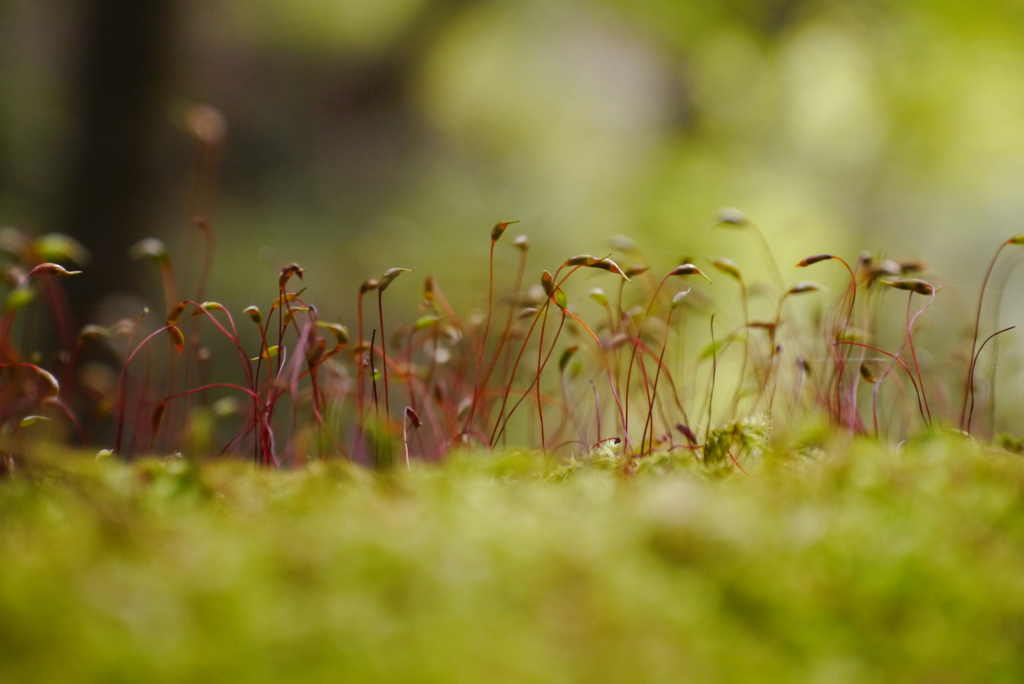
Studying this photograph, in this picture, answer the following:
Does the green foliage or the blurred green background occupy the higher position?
the blurred green background

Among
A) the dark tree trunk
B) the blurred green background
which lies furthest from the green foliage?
the blurred green background

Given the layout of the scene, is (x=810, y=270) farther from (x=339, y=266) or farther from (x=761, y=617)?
(x=761, y=617)

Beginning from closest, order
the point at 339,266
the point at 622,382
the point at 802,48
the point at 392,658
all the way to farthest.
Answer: the point at 392,658, the point at 622,382, the point at 339,266, the point at 802,48

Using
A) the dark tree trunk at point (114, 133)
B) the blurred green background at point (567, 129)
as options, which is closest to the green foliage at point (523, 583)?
the dark tree trunk at point (114, 133)

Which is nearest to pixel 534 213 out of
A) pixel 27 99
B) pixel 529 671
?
pixel 27 99

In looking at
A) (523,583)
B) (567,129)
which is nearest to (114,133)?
(523,583)

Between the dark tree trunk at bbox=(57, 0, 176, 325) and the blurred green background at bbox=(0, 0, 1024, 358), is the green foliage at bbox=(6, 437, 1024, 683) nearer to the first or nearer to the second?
the dark tree trunk at bbox=(57, 0, 176, 325)

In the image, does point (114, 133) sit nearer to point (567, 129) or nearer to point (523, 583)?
point (523, 583)

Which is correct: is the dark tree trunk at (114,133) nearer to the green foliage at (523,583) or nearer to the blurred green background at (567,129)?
the blurred green background at (567,129)

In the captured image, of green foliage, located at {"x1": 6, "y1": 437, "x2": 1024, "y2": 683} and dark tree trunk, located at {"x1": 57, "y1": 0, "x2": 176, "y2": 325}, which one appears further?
dark tree trunk, located at {"x1": 57, "y1": 0, "x2": 176, "y2": 325}
